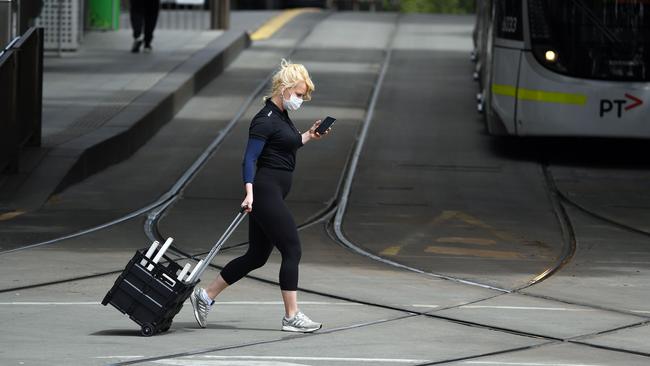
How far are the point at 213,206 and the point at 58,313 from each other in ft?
19.5

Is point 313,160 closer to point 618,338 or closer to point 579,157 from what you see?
point 579,157

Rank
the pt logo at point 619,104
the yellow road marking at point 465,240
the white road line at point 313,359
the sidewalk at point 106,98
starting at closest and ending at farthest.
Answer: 1. the white road line at point 313,359
2. the yellow road marking at point 465,240
3. the sidewalk at point 106,98
4. the pt logo at point 619,104

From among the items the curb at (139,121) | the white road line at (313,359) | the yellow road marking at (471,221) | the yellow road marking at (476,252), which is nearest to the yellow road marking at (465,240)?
the yellow road marking at (471,221)

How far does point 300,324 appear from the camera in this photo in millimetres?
9406

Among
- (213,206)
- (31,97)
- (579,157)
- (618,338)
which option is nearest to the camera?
(618,338)

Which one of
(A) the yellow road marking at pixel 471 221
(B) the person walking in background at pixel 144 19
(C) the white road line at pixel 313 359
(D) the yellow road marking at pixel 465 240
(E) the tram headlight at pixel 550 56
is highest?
(C) the white road line at pixel 313 359

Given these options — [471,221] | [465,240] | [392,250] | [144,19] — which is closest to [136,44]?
[144,19]

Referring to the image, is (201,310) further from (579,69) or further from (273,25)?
(273,25)

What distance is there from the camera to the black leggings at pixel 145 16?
2697cm

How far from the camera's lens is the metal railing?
15945 millimetres

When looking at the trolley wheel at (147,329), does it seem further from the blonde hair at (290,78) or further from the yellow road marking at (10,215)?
the yellow road marking at (10,215)

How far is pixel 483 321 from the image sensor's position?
1006 cm

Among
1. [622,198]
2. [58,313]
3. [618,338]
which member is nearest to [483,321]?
[618,338]

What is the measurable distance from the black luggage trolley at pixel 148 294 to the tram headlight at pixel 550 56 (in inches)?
435
